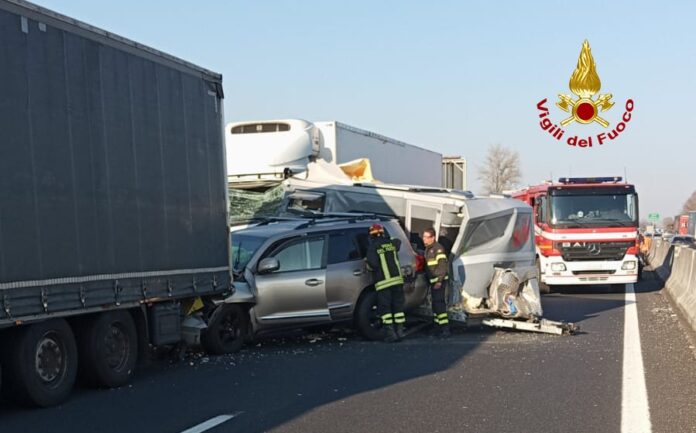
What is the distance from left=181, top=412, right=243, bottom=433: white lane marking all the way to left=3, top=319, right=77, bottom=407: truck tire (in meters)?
1.74

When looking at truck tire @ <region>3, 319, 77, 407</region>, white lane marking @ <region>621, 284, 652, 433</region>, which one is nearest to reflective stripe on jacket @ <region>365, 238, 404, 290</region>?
white lane marking @ <region>621, 284, 652, 433</region>

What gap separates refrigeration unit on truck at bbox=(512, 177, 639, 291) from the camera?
20125 millimetres

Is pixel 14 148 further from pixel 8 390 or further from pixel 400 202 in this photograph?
pixel 400 202

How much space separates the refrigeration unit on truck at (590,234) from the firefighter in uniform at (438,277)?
26.6 feet

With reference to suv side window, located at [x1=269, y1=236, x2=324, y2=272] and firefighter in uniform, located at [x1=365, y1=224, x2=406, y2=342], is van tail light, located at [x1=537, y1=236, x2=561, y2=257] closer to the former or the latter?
firefighter in uniform, located at [x1=365, y1=224, x2=406, y2=342]

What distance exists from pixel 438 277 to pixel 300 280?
2279 millimetres

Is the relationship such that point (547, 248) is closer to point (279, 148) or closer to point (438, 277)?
point (279, 148)

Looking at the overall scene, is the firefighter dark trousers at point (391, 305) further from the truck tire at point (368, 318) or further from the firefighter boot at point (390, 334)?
the truck tire at point (368, 318)

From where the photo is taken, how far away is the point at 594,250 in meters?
20.1

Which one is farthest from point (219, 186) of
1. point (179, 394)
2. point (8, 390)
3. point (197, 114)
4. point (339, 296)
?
point (8, 390)

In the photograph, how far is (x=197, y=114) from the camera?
1040 cm

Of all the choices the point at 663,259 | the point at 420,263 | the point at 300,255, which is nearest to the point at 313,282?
the point at 300,255

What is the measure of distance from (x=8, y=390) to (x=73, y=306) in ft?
3.07

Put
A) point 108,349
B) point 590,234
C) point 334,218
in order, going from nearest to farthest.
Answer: point 108,349 < point 334,218 < point 590,234
